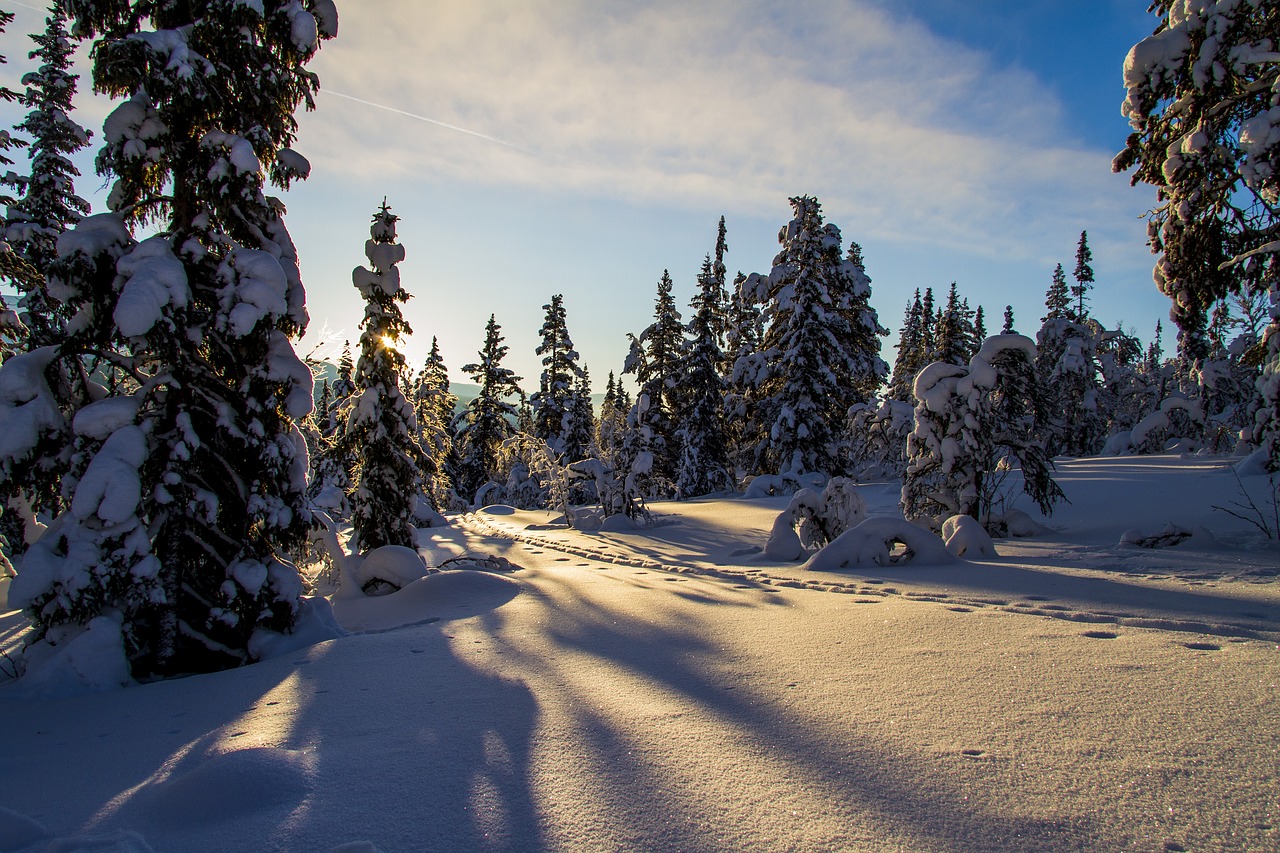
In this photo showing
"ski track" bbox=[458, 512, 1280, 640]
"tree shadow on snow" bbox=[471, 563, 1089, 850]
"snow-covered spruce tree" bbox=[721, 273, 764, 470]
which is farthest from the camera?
"snow-covered spruce tree" bbox=[721, 273, 764, 470]

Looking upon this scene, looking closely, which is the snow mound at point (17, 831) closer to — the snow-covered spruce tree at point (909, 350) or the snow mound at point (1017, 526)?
the snow mound at point (1017, 526)

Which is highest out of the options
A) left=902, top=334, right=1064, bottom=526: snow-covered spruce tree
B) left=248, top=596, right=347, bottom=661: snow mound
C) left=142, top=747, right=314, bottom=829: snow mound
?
left=902, top=334, right=1064, bottom=526: snow-covered spruce tree

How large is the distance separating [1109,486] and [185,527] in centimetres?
1595

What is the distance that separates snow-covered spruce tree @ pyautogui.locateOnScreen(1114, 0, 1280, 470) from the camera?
7.26m

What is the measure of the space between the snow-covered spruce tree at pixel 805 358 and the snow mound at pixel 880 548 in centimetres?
1614

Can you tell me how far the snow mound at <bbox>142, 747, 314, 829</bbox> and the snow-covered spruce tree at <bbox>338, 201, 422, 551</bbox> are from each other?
1104cm

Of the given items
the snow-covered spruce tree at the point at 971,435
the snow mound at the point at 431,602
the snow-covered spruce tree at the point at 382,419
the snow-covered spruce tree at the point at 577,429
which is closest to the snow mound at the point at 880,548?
the snow-covered spruce tree at the point at 971,435

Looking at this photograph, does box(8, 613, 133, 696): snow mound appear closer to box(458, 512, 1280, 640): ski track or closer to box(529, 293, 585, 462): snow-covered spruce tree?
box(458, 512, 1280, 640): ski track

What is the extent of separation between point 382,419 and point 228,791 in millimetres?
11640

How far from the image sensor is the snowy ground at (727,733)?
7.79 feet

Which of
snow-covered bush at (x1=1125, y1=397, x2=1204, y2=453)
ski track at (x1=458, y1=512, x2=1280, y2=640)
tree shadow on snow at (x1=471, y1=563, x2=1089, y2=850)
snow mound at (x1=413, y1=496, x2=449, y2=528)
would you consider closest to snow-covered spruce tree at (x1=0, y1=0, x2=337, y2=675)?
tree shadow on snow at (x1=471, y1=563, x2=1089, y2=850)

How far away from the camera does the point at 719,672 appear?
4309 mm

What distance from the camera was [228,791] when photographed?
Answer: 2730 mm

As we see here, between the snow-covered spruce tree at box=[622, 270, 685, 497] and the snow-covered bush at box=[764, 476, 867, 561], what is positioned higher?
the snow-covered spruce tree at box=[622, 270, 685, 497]
